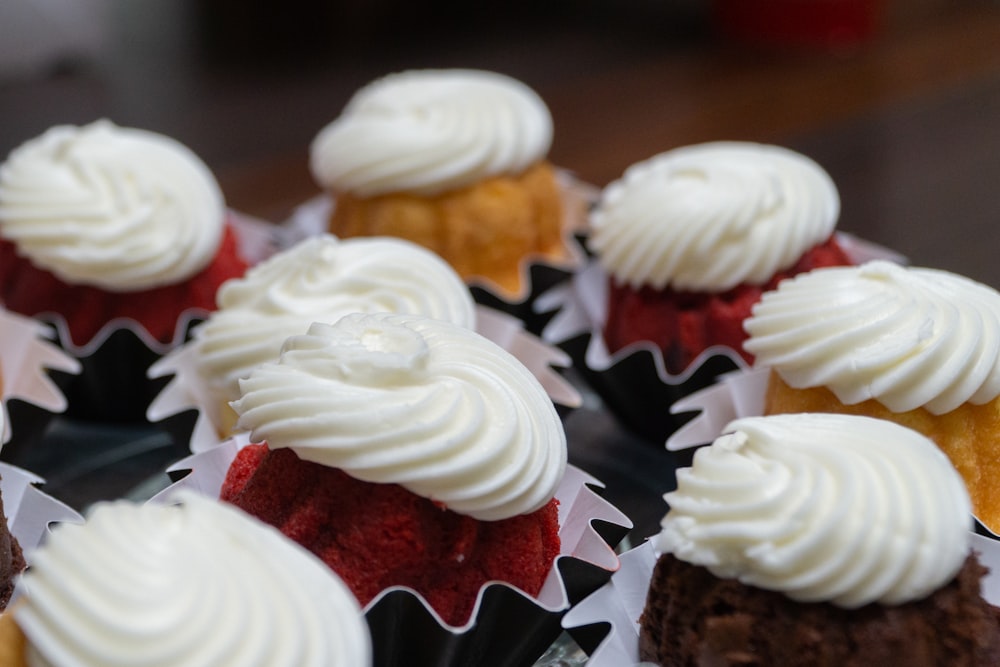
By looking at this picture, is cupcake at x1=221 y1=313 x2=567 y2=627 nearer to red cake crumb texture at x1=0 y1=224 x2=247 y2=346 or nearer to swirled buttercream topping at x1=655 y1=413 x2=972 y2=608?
swirled buttercream topping at x1=655 y1=413 x2=972 y2=608

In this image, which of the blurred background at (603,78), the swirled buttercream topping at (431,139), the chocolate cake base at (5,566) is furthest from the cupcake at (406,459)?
the blurred background at (603,78)

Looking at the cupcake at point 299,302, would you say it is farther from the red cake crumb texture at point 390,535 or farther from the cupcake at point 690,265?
the red cake crumb texture at point 390,535

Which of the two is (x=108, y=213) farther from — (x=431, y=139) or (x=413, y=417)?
(x=413, y=417)

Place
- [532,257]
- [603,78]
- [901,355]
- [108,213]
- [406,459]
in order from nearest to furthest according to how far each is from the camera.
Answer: [406,459]
[901,355]
[108,213]
[532,257]
[603,78]

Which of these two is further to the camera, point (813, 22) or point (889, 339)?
point (813, 22)

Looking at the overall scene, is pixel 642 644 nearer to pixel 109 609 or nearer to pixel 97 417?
pixel 109 609

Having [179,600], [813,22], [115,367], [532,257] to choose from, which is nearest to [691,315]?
[532,257]

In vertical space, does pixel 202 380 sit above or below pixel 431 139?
below

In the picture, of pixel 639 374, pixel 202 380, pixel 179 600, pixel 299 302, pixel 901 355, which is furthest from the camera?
pixel 639 374

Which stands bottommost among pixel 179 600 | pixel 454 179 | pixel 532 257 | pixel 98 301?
pixel 532 257
